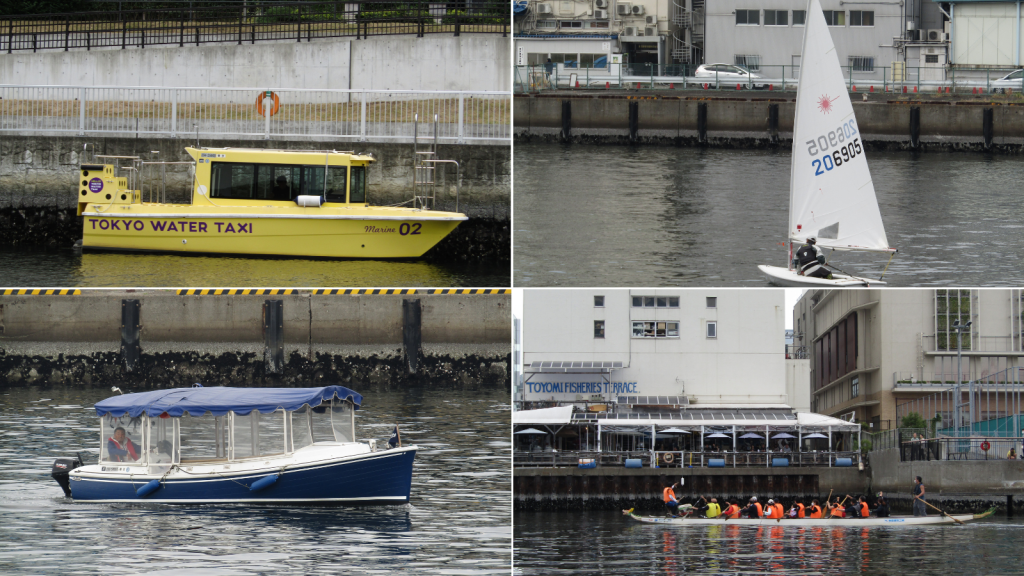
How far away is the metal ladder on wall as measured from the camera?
2841 cm

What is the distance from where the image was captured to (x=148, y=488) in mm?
20156

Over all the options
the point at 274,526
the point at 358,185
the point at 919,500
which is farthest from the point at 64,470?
the point at 919,500

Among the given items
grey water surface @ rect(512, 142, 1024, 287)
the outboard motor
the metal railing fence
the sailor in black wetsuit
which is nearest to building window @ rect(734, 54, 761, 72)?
grey water surface @ rect(512, 142, 1024, 287)

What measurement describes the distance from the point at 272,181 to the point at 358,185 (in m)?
2.03

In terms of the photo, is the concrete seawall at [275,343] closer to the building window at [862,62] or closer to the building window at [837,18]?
the building window at [862,62]

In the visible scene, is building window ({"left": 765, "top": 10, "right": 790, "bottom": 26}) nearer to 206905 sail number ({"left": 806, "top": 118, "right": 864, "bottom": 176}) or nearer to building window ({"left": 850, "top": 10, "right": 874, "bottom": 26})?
building window ({"left": 850, "top": 10, "right": 874, "bottom": 26})

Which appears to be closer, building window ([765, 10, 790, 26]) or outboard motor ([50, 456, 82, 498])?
outboard motor ([50, 456, 82, 498])

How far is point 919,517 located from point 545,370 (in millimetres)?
22665

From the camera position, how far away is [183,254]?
88.4ft

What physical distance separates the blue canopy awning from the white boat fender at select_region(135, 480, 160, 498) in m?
1.23

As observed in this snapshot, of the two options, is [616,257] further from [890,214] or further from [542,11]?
[542,11]

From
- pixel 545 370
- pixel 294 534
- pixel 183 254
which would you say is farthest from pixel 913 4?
pixel 294 534

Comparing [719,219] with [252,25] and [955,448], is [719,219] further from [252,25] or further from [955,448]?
[252,25]

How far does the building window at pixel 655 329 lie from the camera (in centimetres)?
4906
